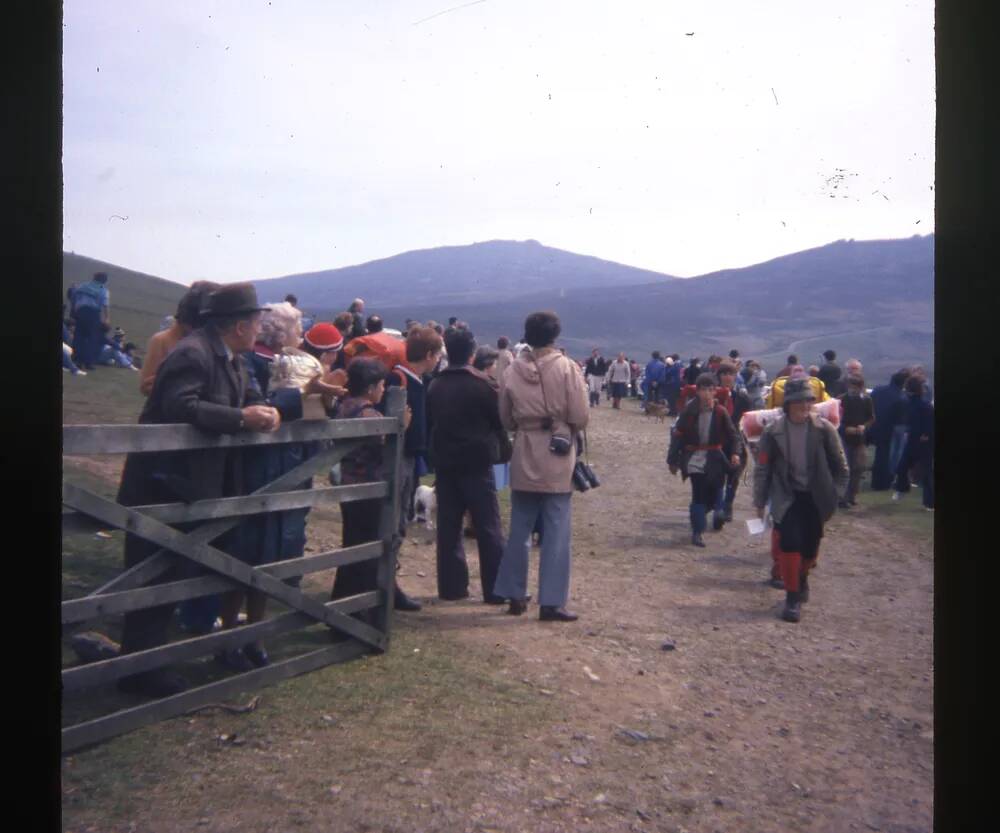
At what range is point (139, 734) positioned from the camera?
4.28 meters

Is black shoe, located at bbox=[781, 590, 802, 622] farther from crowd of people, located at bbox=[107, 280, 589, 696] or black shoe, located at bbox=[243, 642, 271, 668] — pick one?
black shoe, located at bbox=[243, 642, 271, 668]

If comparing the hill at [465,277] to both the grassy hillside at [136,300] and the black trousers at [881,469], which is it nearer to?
the grassy hillside at [136,300]

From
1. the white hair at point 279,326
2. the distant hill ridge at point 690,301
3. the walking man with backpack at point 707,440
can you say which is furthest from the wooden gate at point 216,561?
the distant hill ridge at point 690,301

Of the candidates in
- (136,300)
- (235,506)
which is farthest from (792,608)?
(136,300)

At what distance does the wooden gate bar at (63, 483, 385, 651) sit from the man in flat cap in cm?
17

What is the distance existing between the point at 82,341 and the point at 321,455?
14.4 metres

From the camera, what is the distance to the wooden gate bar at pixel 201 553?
3863 millimetres

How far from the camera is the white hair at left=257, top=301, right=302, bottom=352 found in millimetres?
5652

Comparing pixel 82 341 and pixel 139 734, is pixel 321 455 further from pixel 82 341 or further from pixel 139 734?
pixel 82 341

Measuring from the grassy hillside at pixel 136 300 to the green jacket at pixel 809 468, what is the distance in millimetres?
20795

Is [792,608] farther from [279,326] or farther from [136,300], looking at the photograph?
[136,300]

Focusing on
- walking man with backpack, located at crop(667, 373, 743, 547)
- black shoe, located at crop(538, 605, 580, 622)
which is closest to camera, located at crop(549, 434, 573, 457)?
black shoe, located at crop(538, 605, 580, 622)
